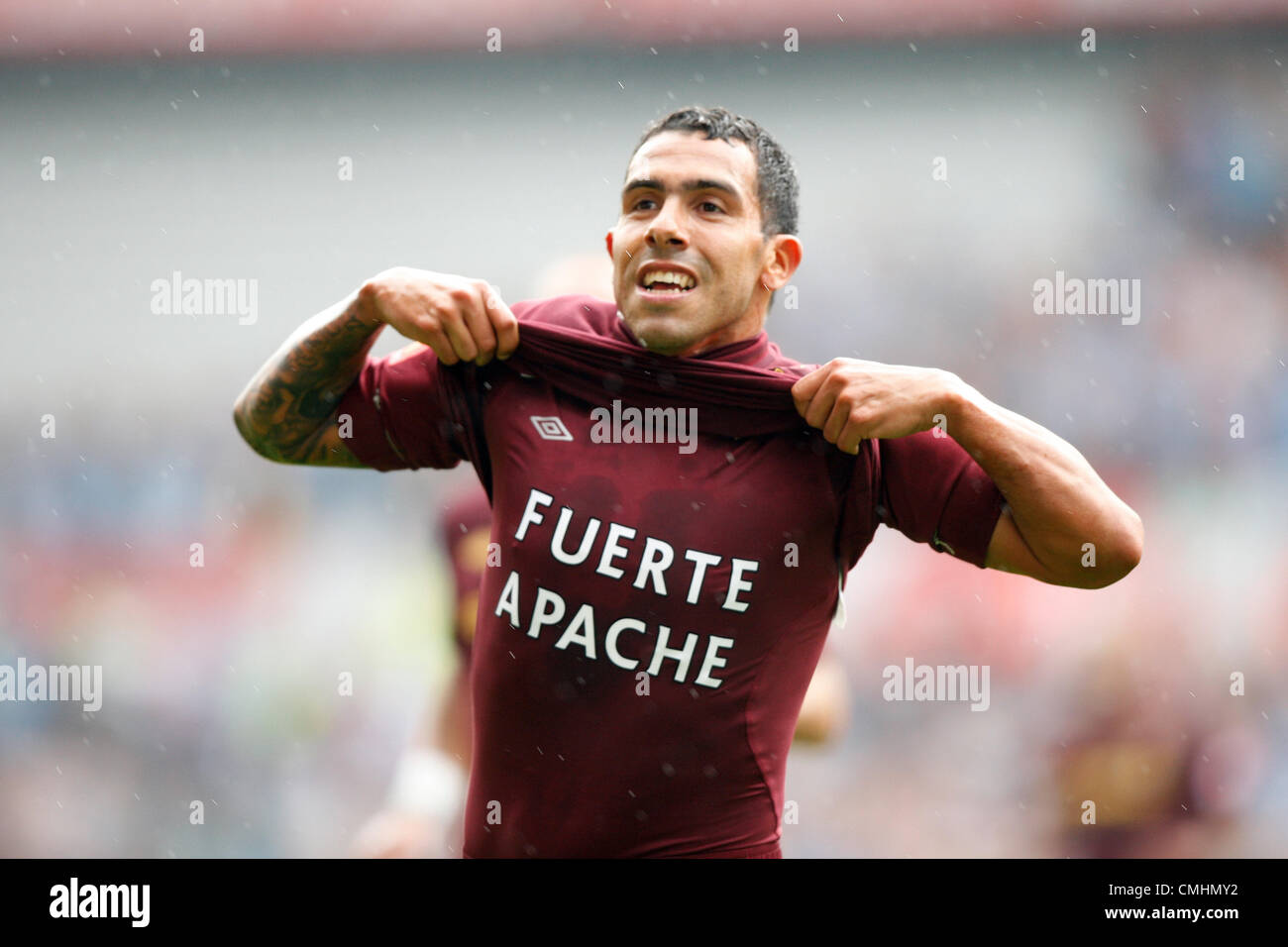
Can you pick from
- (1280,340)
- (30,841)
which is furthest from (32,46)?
(1280,340)

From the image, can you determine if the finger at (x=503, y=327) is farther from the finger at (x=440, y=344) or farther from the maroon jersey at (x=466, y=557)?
the maroon jersey at (x=466, y=557)

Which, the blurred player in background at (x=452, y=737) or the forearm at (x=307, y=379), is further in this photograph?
the blurred player in background at (x=452, y=737)

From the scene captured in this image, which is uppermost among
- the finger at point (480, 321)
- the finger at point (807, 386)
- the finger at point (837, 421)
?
the finger at point (480, 321)

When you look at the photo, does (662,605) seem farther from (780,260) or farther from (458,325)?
(780,260)

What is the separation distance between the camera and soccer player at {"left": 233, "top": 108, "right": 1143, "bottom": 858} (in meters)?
2.02

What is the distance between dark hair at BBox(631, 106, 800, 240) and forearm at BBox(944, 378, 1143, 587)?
54 cm

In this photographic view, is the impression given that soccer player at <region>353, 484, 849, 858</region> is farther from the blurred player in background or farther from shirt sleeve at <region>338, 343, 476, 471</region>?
shirt sleeve at <region>338, 343, 476, 471</region>

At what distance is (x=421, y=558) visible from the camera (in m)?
6.77

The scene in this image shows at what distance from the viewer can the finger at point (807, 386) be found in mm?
2033

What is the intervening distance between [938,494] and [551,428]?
69 cm

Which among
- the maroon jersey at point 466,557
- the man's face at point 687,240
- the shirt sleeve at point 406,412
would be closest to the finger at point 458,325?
the shirt sleeve at point 406,412

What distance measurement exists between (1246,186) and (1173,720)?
313 centimetres

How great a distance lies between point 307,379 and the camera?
2195mm

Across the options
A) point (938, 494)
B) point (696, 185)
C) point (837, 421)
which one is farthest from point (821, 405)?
point (696, 185)
